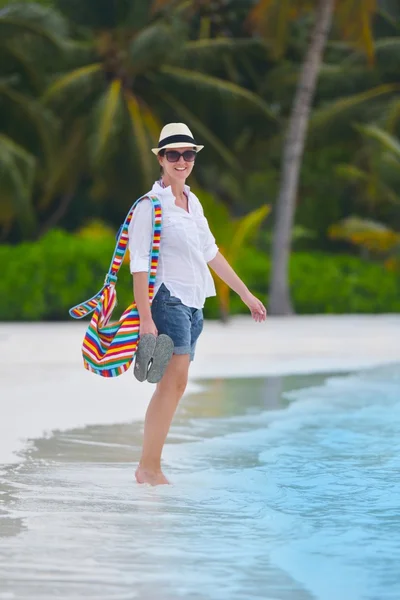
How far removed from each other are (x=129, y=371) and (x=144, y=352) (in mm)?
8599

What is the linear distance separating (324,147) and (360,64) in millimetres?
2362

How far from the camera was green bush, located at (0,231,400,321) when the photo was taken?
1057 inches

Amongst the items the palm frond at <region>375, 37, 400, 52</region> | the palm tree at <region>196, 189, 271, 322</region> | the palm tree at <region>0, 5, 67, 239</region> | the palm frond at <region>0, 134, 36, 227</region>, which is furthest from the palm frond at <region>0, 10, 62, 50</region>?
the palm frond at <region>375, 37, 400, 52</region>


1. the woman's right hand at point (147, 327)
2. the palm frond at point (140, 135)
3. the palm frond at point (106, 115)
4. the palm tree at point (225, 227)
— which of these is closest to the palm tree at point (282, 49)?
the palm frond at point (140, 135)

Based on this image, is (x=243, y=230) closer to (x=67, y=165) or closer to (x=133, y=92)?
(x=133, y=92)

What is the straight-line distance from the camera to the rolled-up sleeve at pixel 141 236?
24.0 ft

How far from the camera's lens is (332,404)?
12.4 m

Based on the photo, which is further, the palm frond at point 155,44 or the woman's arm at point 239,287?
the palm frond at point 155,44

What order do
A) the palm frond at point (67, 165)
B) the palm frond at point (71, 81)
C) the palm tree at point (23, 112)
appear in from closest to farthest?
1. the palm tree at point (23, 112)
2. the palm frond at point (71, 81)
3. the palm frond at point (67, 165)

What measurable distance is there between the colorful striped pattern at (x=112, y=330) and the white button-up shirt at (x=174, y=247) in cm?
5

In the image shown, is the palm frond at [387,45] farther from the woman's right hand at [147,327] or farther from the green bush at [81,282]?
the woman's right hand at [147,327]

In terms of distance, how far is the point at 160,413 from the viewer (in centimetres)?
755

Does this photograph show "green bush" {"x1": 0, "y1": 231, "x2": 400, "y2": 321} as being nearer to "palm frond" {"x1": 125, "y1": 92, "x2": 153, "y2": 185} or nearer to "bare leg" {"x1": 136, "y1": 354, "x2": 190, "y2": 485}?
"palm frond" {"x1": 125, "y1": 92, "x2": 153, "y2": 185}

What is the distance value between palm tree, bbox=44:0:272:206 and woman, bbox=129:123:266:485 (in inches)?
832
